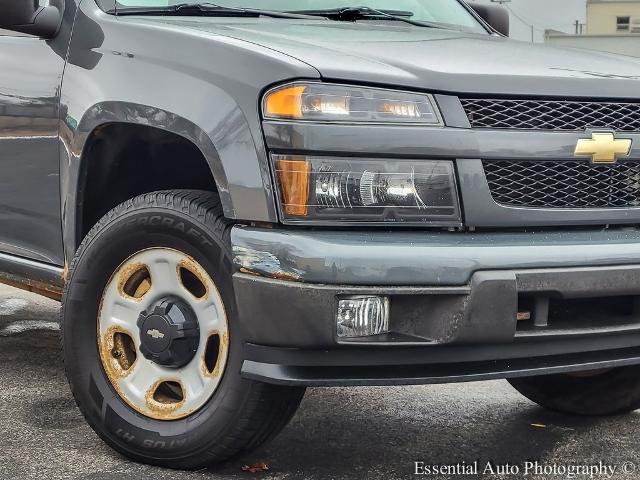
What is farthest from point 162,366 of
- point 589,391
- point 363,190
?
point 589,391

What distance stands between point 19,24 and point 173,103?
2.81ft

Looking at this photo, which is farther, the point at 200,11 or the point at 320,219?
the point at 200,11

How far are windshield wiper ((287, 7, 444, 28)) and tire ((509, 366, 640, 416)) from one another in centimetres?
153

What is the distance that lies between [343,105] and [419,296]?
1.84 ft

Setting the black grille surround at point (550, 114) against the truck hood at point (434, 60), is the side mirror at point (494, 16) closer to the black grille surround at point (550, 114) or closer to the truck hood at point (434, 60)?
the truck hood at point (434, 60)

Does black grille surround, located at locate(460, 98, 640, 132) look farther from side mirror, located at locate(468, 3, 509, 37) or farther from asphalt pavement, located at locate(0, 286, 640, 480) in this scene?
side mirror, located at locate(468, 3, 509, 37)

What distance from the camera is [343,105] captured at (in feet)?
8.99

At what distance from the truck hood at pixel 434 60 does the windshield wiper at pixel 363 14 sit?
0.76 feet

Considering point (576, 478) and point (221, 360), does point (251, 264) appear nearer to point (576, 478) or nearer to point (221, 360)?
point (221, 360)

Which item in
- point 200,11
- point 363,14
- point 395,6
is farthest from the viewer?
point 395,6

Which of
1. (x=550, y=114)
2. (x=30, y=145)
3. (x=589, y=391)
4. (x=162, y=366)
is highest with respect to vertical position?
(x=550, y=114)

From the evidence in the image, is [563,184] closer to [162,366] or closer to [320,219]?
[320,219]

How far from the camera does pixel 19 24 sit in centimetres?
348

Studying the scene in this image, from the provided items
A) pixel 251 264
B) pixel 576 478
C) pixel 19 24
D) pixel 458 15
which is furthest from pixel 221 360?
pixel 458 15
